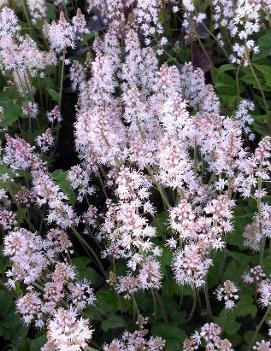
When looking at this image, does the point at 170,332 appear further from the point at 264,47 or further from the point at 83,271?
the point at 264,47

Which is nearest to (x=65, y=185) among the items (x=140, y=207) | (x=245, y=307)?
(x=140, y=207)

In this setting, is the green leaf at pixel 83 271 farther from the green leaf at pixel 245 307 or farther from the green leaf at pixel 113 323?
the green leaf at pixel 245 307

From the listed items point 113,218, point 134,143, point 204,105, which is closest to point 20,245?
point 113,218

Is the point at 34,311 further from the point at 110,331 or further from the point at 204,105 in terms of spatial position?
the point at 204,105

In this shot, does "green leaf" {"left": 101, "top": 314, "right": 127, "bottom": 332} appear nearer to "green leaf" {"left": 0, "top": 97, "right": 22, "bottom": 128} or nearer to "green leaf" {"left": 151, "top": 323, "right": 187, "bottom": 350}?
"green leaf" {"left": 151, "top": 323, "right": 187, "bottom": 350}

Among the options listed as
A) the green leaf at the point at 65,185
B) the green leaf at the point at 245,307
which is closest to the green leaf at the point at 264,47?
the green leaf at the point at 65,185

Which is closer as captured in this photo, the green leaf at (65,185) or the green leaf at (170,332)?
the green leaf at (170,332)

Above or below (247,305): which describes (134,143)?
above
